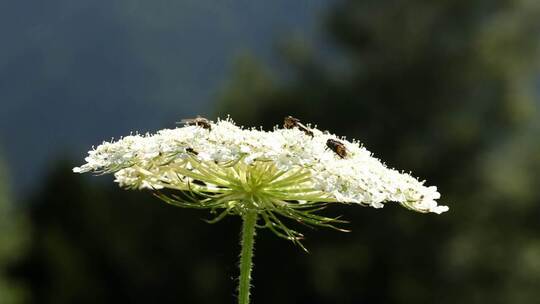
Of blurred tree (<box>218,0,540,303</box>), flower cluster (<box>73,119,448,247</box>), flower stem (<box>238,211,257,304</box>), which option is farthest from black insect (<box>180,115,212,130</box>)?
blurred tree (<box>218,0,540,303</box>)

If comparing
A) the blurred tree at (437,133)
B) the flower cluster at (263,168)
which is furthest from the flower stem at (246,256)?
the blurred tree at (437,133)

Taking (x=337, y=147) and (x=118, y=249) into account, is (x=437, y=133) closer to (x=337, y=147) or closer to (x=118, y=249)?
(x=118, y=249)

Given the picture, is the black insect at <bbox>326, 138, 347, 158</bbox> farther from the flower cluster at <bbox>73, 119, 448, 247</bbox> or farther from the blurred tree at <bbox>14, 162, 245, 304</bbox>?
the blurred tree at <bbox>14, 162, 245, 304</bbox>

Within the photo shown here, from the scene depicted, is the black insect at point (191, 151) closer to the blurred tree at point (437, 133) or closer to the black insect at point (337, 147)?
the black insect at point (337, 147)
